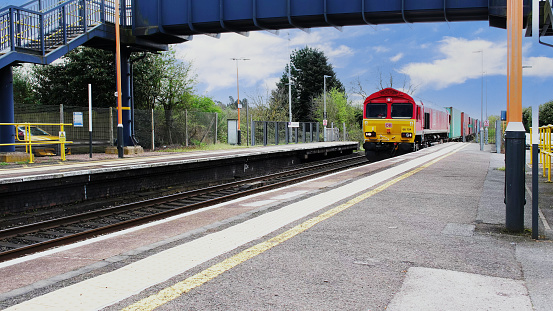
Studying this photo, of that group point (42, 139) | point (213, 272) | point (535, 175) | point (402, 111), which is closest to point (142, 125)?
point (42, 139)

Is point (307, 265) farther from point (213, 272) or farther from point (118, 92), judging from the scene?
point (118, 92)

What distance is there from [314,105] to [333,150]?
126 feet

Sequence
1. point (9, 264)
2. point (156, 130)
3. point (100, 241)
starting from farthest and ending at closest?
point (156, 130) → point (100, 241) → point (9, 264)

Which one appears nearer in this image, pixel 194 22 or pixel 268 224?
pixel 268 224

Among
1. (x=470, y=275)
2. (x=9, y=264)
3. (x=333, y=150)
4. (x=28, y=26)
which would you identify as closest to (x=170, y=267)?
(x=9, y=264)

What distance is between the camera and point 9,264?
5043 millimetres

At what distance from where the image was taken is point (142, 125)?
27.3 m

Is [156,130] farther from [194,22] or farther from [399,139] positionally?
[399,139]

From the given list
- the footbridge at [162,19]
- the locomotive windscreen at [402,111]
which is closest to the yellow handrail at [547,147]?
the footbridge at [162,19]

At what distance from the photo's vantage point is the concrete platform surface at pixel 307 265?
355 cm

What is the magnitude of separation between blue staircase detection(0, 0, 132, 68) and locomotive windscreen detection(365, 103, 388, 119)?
13535 mm

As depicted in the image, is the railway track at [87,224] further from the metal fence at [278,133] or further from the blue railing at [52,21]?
the metal fence at [278,133]

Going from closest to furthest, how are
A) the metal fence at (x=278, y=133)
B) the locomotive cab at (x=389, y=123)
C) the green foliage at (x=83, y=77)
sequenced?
1. the locomotive cab at (x=389, y=123)
2. the green foliage at (x=83, y=77)
3. the metal fence at (x=278, y=133)

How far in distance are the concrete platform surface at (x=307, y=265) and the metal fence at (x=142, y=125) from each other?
1762 cm
